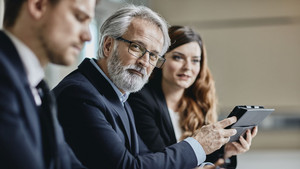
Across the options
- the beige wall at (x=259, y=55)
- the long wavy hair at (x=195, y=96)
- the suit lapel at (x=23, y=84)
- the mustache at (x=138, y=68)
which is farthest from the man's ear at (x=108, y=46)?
the beige wall at (x=259, y=55)

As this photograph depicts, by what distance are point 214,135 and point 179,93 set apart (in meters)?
0.93

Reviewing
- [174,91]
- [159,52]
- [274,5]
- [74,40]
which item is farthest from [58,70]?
[74,40]

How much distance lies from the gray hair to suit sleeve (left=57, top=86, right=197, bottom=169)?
0.43 metres

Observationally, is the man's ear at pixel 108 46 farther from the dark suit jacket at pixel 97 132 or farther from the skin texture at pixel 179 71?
the skin texture at pixel 179 71

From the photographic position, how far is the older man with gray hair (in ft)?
5.14

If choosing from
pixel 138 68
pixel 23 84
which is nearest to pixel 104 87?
pixel 138 68

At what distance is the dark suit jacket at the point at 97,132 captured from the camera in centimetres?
156

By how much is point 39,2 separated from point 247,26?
4.69m

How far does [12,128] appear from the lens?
943 millimetres

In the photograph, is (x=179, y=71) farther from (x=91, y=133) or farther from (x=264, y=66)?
(x=264, y=66)

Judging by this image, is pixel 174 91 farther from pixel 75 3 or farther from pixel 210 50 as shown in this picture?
pixel 210 50

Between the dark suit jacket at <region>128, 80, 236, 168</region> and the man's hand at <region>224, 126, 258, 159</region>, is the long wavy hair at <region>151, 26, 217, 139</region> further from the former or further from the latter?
the man's hand at <region>224, 126, 258, 159</region>

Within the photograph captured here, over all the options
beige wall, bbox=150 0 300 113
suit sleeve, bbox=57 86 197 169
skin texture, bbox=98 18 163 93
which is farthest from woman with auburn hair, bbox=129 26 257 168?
beige wall, bbox=150 0 300 113

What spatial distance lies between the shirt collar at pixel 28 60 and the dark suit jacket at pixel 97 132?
492mm
